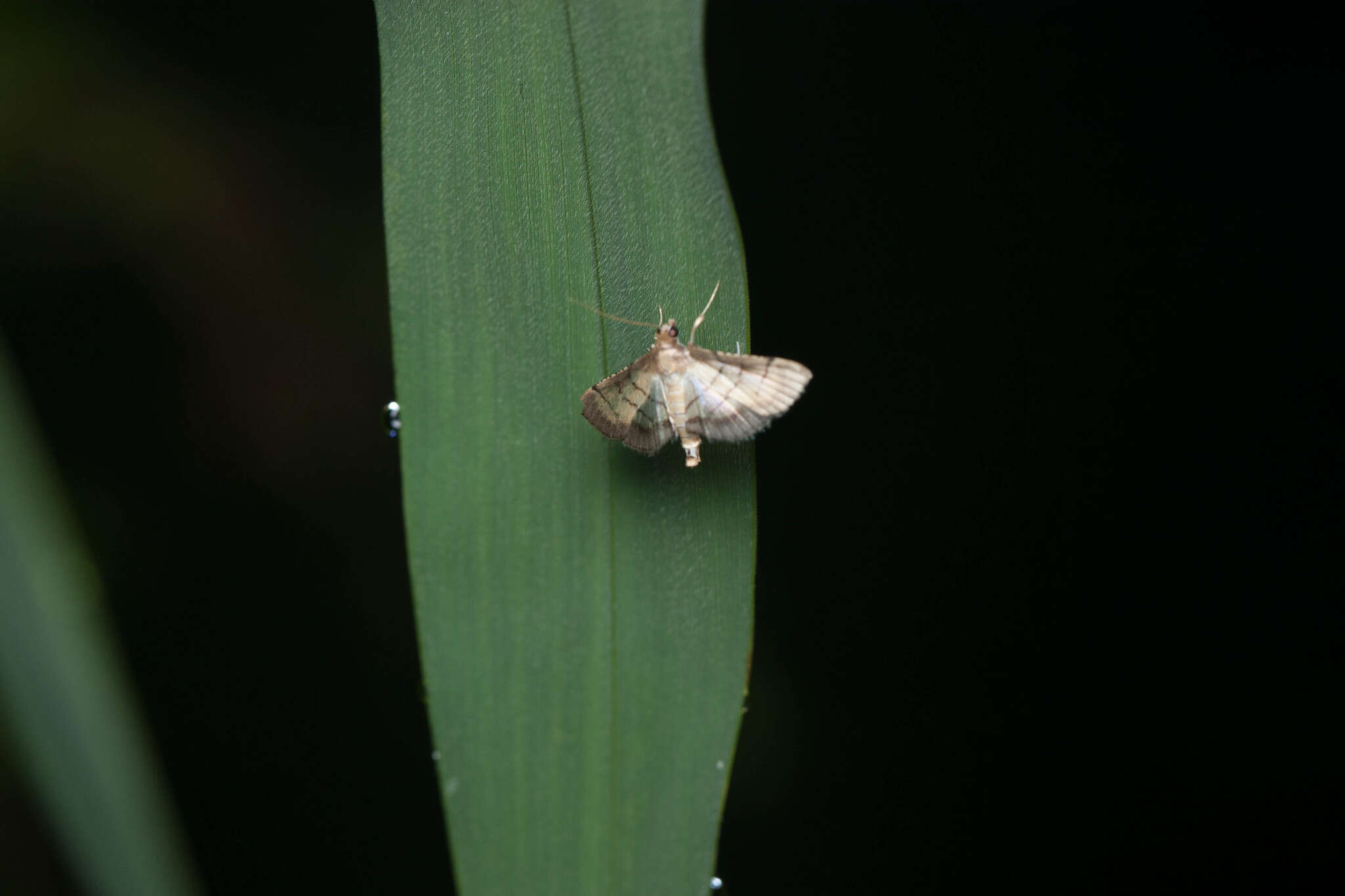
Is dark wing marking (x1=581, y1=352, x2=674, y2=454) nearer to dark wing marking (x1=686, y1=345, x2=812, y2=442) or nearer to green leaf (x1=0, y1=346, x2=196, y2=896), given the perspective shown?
dark wing marking (x1=686, y1=345, x2=812, y2=442)

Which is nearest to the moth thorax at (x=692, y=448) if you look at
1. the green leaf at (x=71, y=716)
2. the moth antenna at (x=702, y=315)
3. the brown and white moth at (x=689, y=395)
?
the brown and white moth at (x=689, y=395)

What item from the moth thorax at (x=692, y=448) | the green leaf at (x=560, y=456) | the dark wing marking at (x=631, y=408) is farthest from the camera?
the moth thorax at (x=692, y=448)

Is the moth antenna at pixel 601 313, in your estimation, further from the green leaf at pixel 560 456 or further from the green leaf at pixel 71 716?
the green leaf at pixel 71 716

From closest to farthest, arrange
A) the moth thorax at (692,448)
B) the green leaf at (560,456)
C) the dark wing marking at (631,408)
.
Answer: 1. the green leaf at (560,456)
2. the dark wing marking at (631,408)
3. the moth thorax at (692,448)

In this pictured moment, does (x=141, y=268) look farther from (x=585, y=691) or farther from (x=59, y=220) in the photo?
(x=585, y=691)

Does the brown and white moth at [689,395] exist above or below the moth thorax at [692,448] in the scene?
above

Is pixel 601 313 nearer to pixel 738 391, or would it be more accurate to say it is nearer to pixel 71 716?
pixel 738 391

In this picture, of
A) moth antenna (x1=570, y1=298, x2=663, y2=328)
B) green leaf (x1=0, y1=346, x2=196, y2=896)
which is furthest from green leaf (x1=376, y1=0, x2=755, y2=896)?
green leaf (x1=0, y1=346, x2=196, y2=896)
